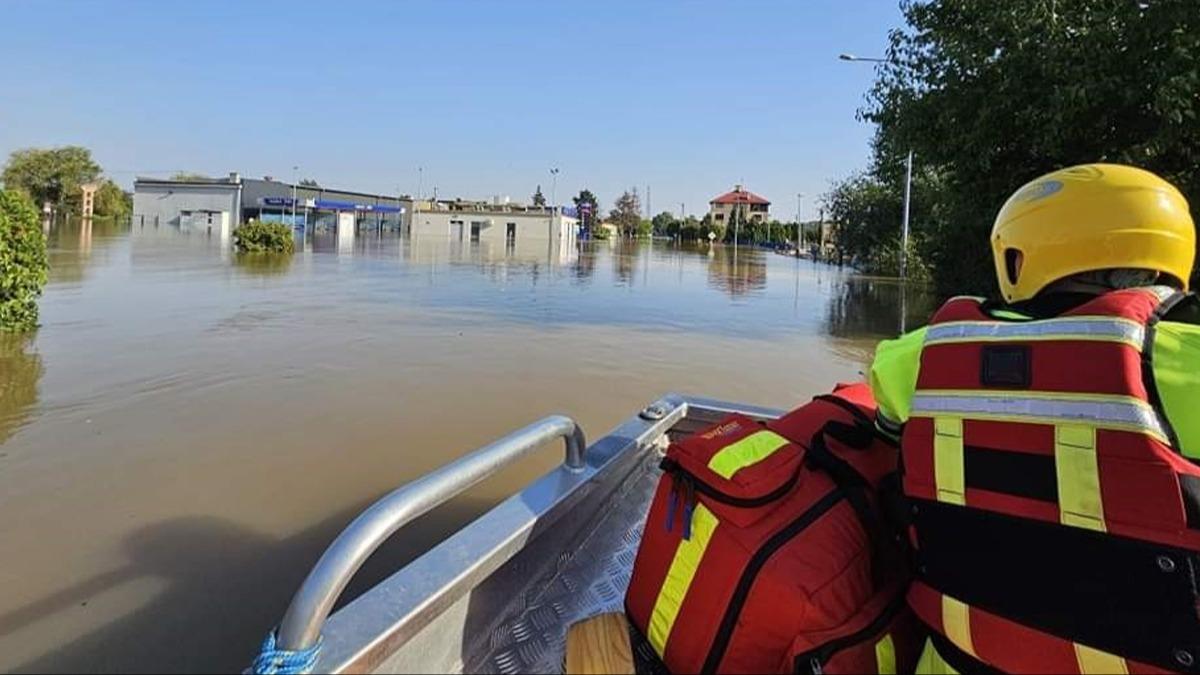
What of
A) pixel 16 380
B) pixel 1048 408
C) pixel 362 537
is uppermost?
pixel 1048 408

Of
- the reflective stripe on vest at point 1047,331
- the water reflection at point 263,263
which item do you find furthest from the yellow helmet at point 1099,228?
the water reflection at point 263,263

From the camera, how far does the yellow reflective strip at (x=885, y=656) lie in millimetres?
1522

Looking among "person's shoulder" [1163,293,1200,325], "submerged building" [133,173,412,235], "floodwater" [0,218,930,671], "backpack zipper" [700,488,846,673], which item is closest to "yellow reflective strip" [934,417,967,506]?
"backpack zipper" [700,488,846,673]

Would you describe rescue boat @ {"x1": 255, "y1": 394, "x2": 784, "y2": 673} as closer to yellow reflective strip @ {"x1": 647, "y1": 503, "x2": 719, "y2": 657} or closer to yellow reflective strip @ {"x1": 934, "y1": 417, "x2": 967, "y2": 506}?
yellow reflective strip @ {"x1": 647, "y1": 503, "x2": 719, "y2": 657}

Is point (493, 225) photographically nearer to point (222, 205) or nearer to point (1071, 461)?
point (222, 205)

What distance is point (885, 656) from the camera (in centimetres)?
154

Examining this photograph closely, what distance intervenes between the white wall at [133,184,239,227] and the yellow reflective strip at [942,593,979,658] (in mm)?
69306

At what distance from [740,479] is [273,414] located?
528 centimetres

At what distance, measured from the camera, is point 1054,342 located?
4.34 feet

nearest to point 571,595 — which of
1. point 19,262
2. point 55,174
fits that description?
point 19,262

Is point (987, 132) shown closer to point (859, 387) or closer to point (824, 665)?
point (859, 387)

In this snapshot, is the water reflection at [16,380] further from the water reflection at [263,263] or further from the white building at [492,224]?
the white building at [492,224]

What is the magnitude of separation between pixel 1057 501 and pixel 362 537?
4.21 ft

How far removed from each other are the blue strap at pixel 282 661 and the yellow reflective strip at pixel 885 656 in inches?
45.9
